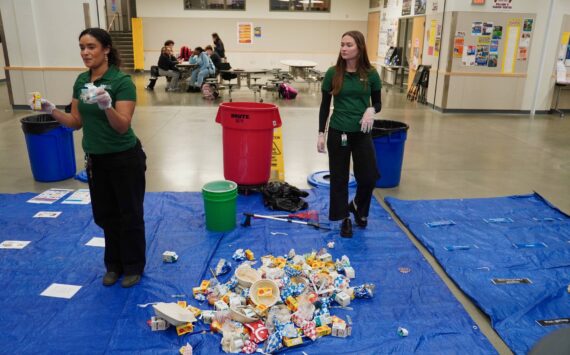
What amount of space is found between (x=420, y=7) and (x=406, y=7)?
1639 millimetres

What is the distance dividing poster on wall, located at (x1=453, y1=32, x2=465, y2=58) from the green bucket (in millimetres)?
7260

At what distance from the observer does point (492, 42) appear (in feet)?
29.3

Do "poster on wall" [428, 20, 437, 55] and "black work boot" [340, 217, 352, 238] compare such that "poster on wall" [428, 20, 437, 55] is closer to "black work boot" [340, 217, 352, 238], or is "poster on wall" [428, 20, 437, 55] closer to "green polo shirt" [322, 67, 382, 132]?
"green polo shirt" [322, 67, 382, 132]

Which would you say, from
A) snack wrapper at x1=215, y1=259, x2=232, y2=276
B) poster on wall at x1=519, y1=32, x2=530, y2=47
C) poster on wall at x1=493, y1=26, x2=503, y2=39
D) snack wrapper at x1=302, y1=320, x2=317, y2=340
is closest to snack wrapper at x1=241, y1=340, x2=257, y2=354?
snack wrapper at x1=302, y1=320, x2=317, y2=340

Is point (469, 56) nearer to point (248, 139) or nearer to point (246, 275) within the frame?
point (248, 139)

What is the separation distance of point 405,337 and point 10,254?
2.77 meters

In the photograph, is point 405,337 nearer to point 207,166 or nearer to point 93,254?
point 93,254

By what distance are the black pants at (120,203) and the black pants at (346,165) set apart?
1.44 meters

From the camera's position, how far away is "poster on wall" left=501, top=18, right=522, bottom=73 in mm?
8812

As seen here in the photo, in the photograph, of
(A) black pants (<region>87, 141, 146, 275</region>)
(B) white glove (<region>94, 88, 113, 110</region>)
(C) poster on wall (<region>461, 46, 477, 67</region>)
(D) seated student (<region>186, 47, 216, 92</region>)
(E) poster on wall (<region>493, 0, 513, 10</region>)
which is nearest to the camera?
(B) white glove (<region>94, 88, 113, 110</region>)

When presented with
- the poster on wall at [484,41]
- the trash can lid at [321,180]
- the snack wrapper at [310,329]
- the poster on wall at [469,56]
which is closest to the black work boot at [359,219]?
the trash can lid at [321,180]

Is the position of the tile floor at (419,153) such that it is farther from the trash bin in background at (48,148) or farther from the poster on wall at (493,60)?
the poster on wall at (493,60)

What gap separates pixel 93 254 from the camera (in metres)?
3.15

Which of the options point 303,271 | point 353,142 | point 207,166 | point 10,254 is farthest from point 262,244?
point 207,166
